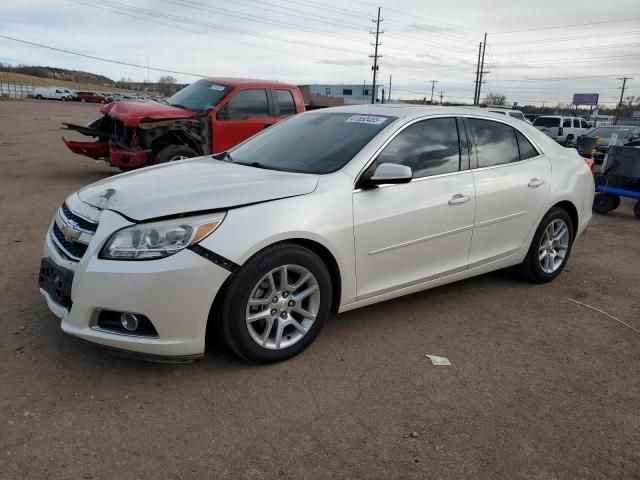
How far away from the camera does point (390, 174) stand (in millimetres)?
3455

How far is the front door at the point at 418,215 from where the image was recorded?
11.8 ft

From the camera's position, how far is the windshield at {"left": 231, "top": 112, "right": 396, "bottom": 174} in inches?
148

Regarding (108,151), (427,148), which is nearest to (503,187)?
(427,148)

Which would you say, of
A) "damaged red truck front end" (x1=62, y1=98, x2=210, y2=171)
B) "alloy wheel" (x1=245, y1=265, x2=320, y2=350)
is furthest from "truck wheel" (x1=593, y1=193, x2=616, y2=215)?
"alloy wheel" (x1=245, y1=265, x2=320, y2=350)

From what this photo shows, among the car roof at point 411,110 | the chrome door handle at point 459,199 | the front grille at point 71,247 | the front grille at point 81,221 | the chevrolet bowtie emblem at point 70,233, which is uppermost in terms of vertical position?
the car roof at point 411,110

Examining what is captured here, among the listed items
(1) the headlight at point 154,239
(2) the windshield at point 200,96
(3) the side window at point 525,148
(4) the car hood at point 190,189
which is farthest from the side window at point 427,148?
(2) the windshield at point 200,96

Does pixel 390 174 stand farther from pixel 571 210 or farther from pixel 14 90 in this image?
pixel 14 90

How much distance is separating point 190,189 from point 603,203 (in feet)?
27.7

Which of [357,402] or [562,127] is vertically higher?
[562,127]

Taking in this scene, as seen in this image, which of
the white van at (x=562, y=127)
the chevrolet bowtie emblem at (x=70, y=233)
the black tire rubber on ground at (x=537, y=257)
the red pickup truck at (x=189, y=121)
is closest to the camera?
the chevrolet bowtie emblem at (x=70, y=233)

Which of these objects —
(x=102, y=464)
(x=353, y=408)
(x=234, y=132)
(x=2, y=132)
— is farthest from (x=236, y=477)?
(x=2, y=132)

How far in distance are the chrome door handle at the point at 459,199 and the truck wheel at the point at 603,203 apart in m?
6.47

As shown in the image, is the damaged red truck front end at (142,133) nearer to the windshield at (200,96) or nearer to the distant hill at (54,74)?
the windshield at (200,96)

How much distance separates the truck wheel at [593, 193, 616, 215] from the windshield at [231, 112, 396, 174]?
6.92 m
